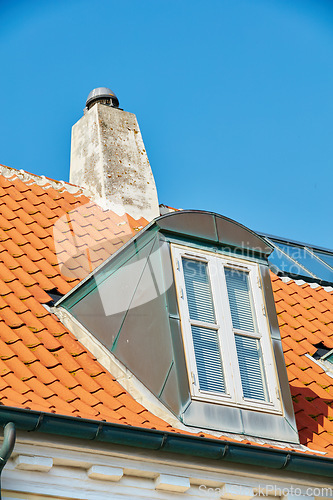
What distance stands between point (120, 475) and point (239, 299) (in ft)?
7.20

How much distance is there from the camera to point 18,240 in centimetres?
853

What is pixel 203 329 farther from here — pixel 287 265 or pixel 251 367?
pixel 287 265

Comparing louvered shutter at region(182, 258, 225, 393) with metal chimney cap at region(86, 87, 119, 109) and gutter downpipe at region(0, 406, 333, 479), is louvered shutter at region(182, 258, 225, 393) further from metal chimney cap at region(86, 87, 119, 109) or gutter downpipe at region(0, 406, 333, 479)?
metal chimney cap at region(86, 87, 119, 109)

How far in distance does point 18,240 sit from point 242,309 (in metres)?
2.47

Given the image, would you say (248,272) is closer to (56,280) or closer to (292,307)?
(56,280)

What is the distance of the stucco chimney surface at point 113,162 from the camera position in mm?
10148

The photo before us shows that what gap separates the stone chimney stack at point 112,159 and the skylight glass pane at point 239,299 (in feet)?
8.77

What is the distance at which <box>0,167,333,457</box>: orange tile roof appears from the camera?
6.50 metres

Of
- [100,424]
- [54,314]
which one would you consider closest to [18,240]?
[54,314]

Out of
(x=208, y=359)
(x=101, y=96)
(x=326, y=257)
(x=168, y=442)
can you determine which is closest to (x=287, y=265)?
(x=326, y=257)

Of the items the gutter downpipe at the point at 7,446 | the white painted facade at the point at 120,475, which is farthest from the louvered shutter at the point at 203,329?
the gutter downpipe at the point at 7,446

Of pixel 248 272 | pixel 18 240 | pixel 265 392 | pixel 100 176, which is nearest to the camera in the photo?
pixel 265 392

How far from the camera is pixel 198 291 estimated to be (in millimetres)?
→ 7309

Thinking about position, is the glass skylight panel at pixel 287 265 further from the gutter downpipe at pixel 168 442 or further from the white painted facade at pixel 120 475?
the white painted facade at pixel 120 475
